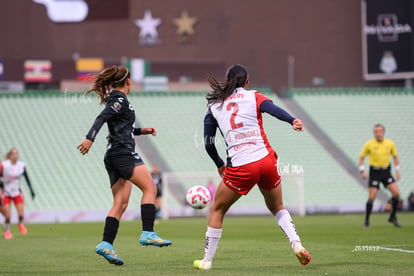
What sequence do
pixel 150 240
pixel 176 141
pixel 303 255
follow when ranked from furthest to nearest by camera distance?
pixel 176 141 < pixel 150 240 < pixel 303 255

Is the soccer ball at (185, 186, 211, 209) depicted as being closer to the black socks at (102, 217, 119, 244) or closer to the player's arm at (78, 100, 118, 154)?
the black socks at (102, 217, 119, 244)

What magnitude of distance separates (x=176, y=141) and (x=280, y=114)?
82.1 feet

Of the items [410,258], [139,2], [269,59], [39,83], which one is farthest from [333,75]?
[410,258]

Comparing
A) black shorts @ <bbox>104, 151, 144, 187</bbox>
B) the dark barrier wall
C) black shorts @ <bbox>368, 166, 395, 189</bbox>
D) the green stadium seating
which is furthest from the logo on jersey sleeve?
the dark barrier wall

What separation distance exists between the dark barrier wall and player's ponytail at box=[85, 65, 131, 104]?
28.5 metres

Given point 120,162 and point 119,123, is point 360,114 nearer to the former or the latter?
point 119,123

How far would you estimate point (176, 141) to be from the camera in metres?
33.6

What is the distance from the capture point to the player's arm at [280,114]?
8.49 m

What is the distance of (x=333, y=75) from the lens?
39344 mm

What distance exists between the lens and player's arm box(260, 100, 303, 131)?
334 inches

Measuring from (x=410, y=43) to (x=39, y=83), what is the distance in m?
17.3

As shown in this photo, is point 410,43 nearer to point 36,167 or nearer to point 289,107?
point 289,107

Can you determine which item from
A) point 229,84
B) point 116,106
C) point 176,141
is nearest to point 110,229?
point 116,106

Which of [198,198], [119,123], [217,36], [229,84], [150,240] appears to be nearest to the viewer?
[229,84]
